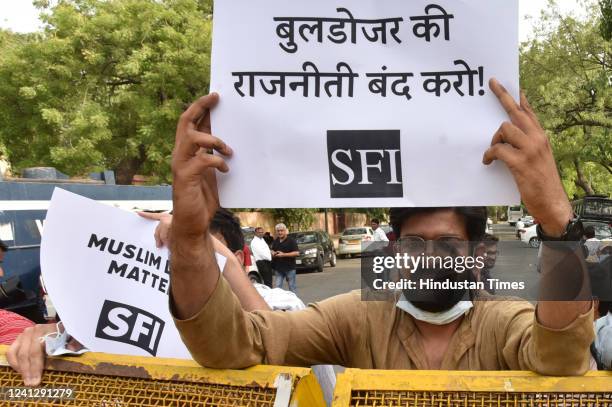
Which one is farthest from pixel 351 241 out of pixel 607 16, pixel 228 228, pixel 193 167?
pixel 193 167

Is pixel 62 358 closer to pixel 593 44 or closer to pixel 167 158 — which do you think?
pixel 167 158

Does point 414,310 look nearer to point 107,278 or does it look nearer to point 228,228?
point 107,278

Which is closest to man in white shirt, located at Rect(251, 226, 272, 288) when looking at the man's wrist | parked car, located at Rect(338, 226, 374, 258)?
the man's wrist

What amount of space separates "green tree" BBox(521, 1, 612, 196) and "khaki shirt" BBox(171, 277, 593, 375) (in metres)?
22.2

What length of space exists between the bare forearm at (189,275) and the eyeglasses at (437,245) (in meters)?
0.60

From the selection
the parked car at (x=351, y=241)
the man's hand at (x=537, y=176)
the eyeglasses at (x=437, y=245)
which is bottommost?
the parked car at (x=351, y=241)

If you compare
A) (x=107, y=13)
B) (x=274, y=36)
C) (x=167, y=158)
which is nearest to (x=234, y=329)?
(x=274, y=36)

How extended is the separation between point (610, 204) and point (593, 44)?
20.7 ft

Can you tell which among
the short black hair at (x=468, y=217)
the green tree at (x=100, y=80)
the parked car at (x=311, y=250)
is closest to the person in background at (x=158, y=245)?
the short black hair at (x=468, y=217)

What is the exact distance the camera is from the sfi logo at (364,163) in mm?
1684

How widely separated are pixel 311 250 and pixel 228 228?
Result: 18252 mm

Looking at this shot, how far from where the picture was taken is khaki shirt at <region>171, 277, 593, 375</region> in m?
1.51

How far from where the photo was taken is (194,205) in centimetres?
165

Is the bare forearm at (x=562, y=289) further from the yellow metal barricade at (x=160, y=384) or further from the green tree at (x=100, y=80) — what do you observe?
the green tree at (x=100, y=80)
